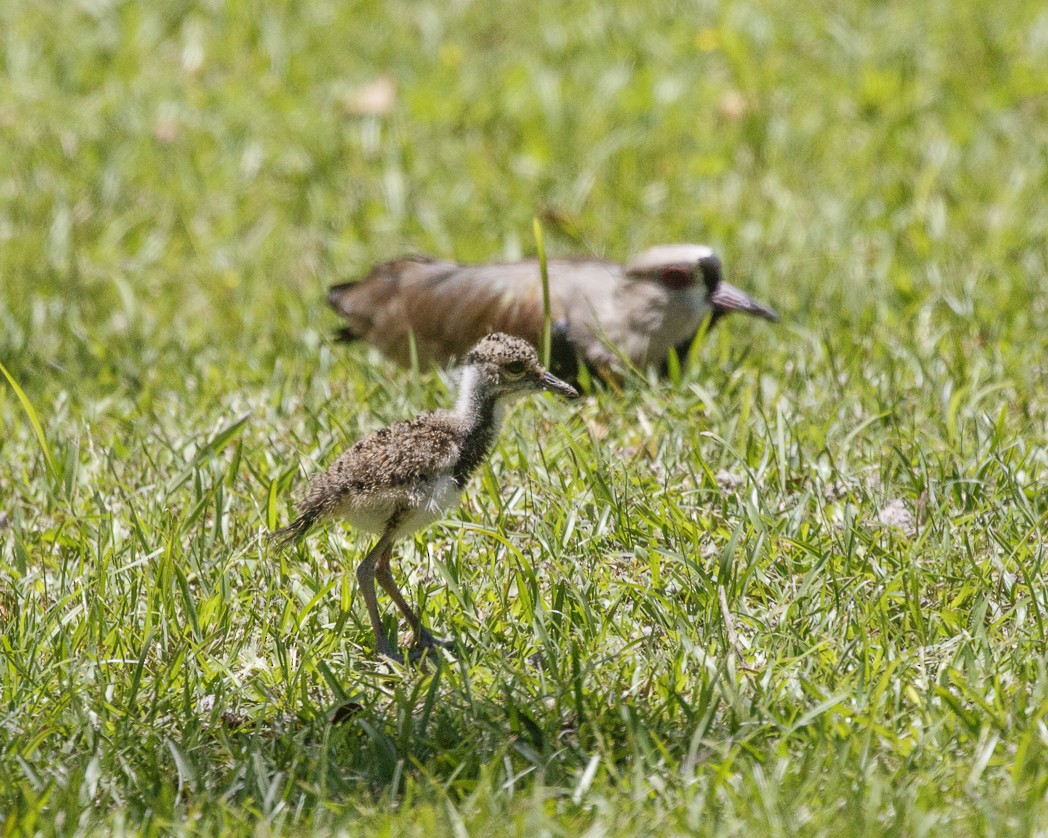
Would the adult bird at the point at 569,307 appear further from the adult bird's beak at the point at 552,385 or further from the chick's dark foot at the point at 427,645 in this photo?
the chick's dark foot at the point at 427,645

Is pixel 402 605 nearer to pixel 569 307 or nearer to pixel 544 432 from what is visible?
pixel 544 432

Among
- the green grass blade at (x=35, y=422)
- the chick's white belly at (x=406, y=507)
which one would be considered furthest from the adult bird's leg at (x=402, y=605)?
the green grass blade at (x=35, y=422)

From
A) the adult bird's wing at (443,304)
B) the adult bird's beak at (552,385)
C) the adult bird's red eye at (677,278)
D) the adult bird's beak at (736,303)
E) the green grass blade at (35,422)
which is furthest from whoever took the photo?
the adult bird's wing at (443,304)

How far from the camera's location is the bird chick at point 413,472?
418 cm

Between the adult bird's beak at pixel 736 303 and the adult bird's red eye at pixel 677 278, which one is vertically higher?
the adult bird's red eye at pixel 677 278

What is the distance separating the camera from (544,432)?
18.7ft

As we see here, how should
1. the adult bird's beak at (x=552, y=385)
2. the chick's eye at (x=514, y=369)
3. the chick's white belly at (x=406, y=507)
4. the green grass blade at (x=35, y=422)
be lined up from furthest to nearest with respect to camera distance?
the green grass blade at (x=35, y=422), the adult bird's beak at (x=552, y=385), the chick's eye at (x=514, y=369), the chick's white belly at (x=406, y=507)

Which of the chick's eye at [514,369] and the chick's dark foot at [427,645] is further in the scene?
the chick's eye at [514,369]

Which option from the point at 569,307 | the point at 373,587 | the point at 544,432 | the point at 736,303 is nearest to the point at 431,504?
the point at 373,587

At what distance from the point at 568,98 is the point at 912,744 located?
6385mm

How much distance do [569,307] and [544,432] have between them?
3.55 ft

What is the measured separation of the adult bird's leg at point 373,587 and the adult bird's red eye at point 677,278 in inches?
104

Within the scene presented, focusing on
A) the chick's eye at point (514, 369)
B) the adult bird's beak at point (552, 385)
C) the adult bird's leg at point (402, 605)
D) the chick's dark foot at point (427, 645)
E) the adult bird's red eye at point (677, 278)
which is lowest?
the chick's dark foot at point (427, 645)

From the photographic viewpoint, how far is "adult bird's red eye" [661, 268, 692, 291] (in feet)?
21.4
